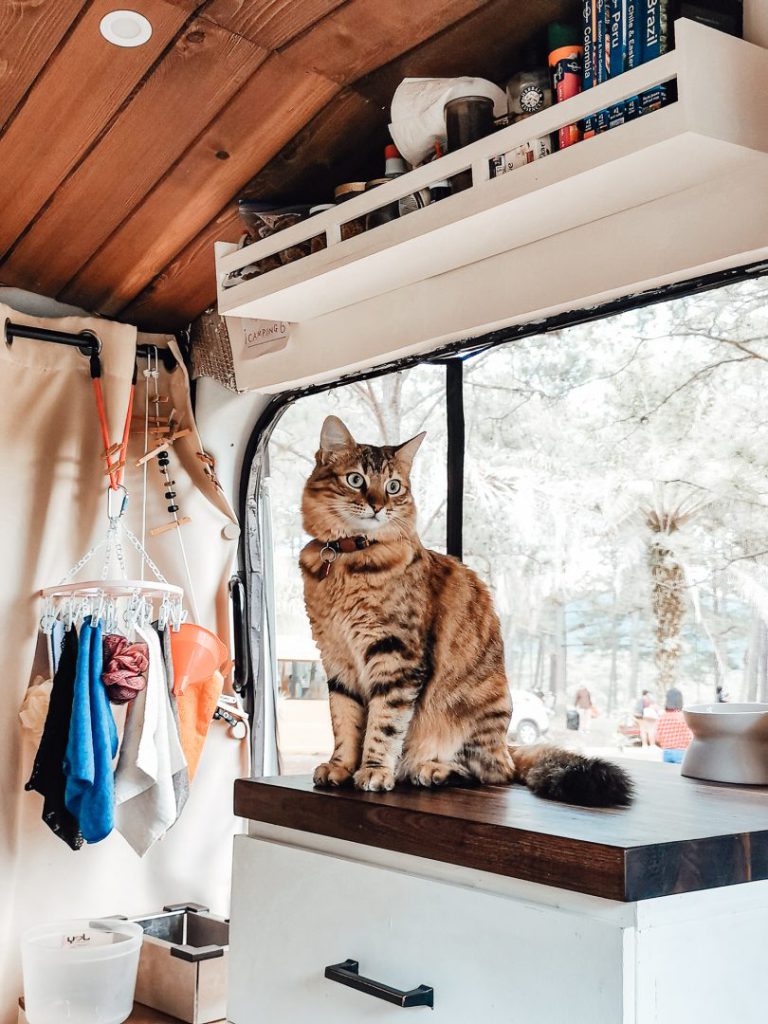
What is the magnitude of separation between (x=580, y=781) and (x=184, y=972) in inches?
38.1

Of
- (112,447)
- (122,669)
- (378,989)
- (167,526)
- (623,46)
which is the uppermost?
(623,46)

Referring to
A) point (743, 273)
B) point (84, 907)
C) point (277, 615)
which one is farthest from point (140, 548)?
point (743, 273)

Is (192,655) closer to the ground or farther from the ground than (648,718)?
farther from the ground

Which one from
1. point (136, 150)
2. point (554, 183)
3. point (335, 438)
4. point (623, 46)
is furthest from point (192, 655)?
point (623, 46)

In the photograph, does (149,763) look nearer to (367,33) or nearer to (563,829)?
(563,829)

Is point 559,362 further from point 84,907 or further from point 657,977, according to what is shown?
point 84,907

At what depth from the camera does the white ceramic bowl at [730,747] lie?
1.17 metres

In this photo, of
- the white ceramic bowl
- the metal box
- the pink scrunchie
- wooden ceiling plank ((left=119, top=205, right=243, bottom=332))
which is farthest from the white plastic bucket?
wooden ceiling plank ((left=119, top=205, right=243, bottom=332))

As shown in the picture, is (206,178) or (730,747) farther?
(206,178)

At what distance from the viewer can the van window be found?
5.00 feet

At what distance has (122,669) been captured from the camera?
167cm

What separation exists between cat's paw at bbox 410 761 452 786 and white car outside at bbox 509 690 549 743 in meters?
0.60

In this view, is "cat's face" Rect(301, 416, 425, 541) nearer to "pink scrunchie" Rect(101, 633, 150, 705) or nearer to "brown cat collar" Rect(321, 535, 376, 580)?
"brown cat collar" Rect(321, 535, 376, 580)

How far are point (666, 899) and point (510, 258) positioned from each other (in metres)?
0.91
